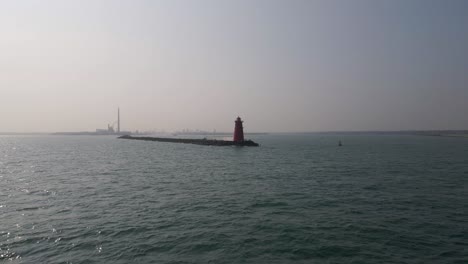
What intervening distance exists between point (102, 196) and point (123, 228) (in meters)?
8.05

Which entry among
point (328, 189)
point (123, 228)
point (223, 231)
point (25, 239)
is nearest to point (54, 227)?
point (25, 239)

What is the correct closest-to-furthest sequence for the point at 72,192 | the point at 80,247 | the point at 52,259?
A: the point at 52,259 < the point at 80,247 < the point at 72,192

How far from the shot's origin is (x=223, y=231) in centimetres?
1284

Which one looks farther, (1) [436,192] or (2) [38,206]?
(1) [436,192]

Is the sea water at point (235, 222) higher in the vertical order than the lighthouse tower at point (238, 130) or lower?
lower

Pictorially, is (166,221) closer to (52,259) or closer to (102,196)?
(52,259)

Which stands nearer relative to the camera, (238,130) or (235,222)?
(235,222)

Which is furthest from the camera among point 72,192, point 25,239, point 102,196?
point 72,192

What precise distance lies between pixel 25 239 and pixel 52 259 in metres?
2.95

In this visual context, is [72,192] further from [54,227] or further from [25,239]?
[25,239]

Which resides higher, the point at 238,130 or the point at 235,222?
the point at 238,130

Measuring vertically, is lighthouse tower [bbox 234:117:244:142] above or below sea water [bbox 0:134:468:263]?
above

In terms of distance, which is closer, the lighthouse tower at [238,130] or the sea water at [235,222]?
the sea water at [235,222]

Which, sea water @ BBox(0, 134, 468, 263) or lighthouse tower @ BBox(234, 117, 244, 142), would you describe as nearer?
sea water @ BBox(0, 134, 468, 263)
